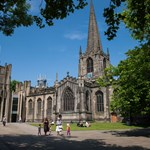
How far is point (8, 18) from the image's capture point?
10.9m

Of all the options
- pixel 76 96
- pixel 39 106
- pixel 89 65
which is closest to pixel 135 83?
pixel 76 96

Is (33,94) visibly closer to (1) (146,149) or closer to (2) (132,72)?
(2) (132,72)

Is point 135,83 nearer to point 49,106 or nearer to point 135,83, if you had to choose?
point 135,83

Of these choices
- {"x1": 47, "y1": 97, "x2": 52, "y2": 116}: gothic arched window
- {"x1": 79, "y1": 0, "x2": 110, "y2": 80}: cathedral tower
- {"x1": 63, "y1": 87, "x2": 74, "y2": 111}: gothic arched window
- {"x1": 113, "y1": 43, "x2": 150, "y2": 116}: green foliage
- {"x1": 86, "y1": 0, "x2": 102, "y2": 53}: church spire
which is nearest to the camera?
{"x1": 113, "y1": 43, "x2": 150, "y2": 116}: green foliage

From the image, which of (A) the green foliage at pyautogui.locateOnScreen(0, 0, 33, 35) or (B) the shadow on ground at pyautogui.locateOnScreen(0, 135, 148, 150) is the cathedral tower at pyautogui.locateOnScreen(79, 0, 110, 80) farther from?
(A) the green foliage at pyautogui.locateOnScreen(0, 0, 33, 35)

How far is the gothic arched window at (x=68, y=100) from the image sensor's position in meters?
50.0

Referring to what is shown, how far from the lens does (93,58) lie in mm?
62438

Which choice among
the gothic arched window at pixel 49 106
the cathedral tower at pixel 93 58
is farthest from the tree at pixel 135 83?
Result: the cathedral tower at pixel 93 58

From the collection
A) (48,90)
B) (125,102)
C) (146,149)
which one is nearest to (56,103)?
(48,90)

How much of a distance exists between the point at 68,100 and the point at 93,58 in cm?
1741

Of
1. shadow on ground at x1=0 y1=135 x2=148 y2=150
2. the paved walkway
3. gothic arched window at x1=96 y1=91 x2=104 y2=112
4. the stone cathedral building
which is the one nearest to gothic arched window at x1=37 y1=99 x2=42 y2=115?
the stone cathedral building

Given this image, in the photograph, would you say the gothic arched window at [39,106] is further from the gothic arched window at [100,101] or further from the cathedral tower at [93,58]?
the gothic arched window at [100,101]

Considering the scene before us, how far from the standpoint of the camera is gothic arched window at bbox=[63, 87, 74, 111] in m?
50.0

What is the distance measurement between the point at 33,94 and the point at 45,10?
178 ft
